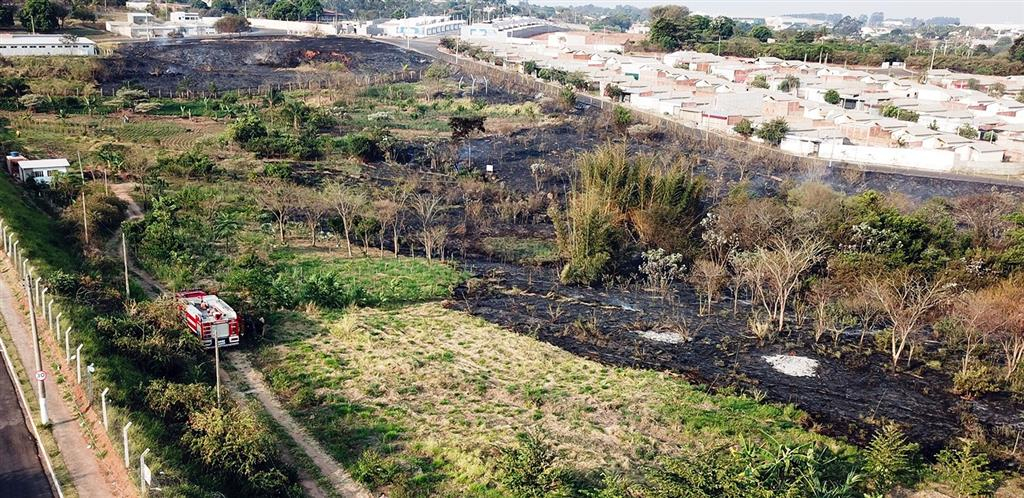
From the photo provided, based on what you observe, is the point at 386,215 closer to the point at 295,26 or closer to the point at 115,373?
the point at 115,373

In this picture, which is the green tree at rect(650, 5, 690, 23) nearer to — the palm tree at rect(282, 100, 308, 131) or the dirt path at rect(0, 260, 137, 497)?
the palm tree at rect(282, 100, 308, 131)

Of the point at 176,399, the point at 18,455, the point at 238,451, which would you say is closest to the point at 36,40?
the point at 176,399

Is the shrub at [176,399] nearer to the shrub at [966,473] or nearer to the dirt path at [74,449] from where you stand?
the dirt path at [74,449]

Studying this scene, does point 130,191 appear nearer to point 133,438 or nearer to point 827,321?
point 133,438

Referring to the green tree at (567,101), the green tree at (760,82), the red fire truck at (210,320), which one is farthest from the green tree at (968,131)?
the red fire truck at (210,320)

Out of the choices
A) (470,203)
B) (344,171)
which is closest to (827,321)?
(470,203)
